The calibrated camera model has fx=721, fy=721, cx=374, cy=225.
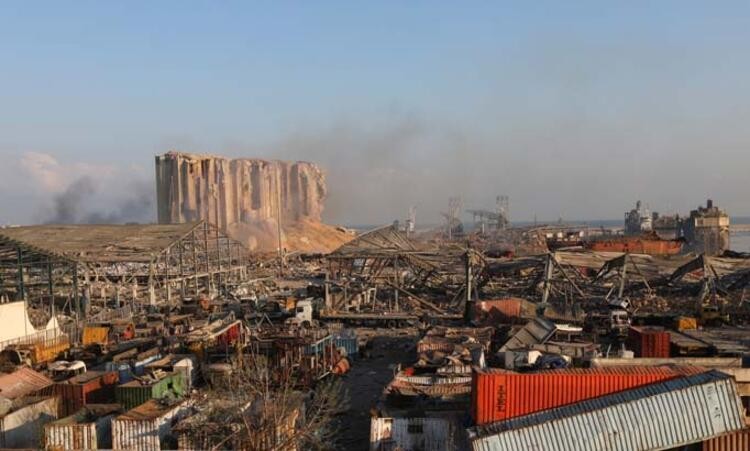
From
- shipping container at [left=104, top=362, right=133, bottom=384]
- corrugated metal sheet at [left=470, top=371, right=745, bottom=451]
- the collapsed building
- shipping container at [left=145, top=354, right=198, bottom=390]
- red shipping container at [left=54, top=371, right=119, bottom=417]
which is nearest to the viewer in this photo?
corrugated metal sheet at [left=470, top=371, right=745, bottom=451]

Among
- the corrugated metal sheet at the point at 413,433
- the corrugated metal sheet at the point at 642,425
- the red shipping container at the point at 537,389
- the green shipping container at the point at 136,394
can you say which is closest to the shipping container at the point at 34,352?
the green shipping container at the point at 136,394

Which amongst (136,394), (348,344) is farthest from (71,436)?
(348,344)

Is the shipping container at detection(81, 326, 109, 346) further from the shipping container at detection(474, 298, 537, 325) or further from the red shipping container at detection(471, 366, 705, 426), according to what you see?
the red shipping container at detection(471, 366, 705, 426)

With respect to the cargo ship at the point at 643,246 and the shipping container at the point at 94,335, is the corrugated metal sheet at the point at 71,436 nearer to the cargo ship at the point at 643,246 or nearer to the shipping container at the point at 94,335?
the shipping container at the point at 94,335

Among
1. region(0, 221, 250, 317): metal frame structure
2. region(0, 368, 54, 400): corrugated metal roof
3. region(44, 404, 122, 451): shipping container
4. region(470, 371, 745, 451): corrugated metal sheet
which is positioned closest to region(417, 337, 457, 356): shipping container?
region(470, 371, 745, 451): corrugated metal sheet

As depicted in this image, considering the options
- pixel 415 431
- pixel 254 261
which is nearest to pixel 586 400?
pixel 415 431
